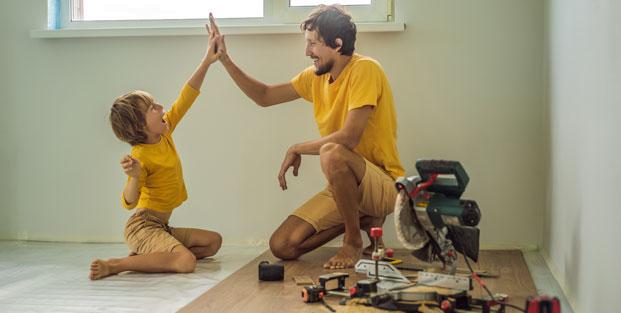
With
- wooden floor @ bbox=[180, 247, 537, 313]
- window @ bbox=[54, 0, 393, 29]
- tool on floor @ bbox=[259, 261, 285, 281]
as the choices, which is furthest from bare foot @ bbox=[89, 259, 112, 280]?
window @ bbox=[54, 0, 393, 29]

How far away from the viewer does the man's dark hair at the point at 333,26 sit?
140 inches

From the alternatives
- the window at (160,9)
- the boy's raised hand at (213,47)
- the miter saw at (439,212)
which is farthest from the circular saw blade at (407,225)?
the window at (160,9)

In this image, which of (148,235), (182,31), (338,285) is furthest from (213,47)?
(338,285)

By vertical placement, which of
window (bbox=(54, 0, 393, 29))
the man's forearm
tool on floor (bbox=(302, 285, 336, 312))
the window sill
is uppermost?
window (bbox=(54, 0, 393, 29))

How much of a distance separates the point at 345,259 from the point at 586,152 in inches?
50.1

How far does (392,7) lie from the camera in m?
4.03

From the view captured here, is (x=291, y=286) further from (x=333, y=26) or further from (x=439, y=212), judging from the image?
(x=333, y=26)

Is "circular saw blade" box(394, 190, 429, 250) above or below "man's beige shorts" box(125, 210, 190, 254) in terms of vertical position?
above

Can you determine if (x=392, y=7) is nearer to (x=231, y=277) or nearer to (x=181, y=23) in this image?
(x=181, y=23)

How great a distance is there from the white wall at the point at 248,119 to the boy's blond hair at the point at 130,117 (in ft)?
2.47

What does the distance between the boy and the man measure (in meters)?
0.35

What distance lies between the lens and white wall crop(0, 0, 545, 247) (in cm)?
393

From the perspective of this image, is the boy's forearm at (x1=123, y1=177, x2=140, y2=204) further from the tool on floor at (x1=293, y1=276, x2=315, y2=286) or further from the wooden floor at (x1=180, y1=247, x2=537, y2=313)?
the tool on floor at (x1=293, y1=276, x2=315, y2=286)

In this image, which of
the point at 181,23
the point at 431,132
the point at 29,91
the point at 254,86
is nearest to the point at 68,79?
the point at 29,91
